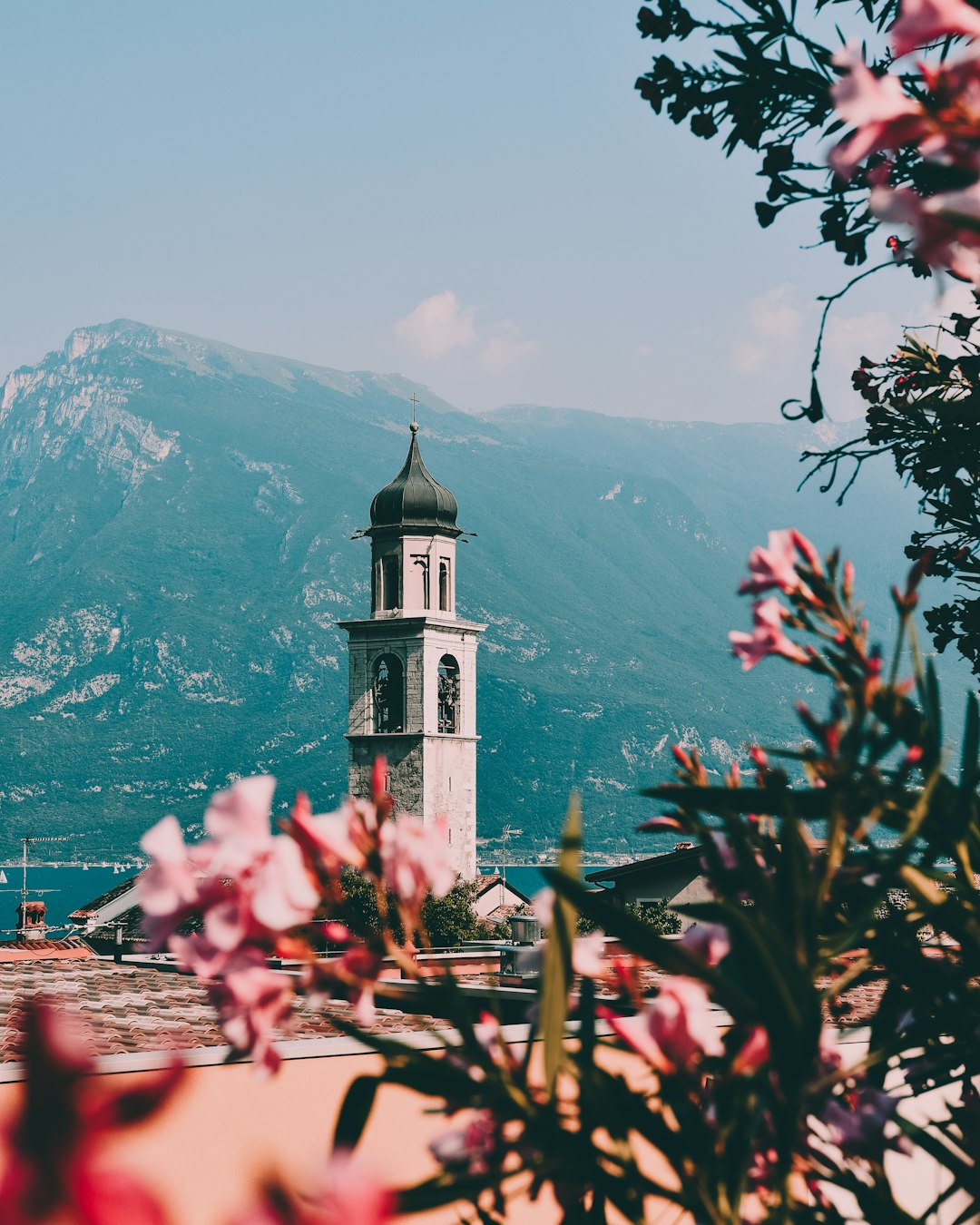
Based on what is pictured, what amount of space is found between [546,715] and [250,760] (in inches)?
1460

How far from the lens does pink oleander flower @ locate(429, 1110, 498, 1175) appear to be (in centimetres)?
148

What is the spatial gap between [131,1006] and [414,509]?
3940 cm

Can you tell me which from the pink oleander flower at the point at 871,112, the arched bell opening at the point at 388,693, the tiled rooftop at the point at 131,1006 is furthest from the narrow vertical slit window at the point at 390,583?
the pink oleander flower at the point at 871,112

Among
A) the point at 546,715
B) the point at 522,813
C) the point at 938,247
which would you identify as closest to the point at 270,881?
the point at 938,247

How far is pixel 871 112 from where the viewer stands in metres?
1.15

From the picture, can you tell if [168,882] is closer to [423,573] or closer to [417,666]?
[417,666]

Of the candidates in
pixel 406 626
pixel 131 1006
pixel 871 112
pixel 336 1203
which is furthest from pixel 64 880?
pixel 336 1203

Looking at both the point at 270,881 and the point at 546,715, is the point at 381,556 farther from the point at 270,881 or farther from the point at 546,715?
the point at 546,715

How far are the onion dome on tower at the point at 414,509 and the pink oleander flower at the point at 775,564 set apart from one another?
47580 mm

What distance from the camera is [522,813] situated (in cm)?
15925

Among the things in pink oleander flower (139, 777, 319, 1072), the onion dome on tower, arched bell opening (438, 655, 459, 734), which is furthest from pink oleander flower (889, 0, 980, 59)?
the onion dome on tower

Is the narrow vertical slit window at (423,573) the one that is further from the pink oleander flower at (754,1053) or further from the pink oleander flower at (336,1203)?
the pink oleander flower at (336,1203)

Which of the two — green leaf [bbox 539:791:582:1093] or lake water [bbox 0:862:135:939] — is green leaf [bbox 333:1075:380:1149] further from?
lake water [bbox 0:862:135:939]

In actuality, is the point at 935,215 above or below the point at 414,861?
above
